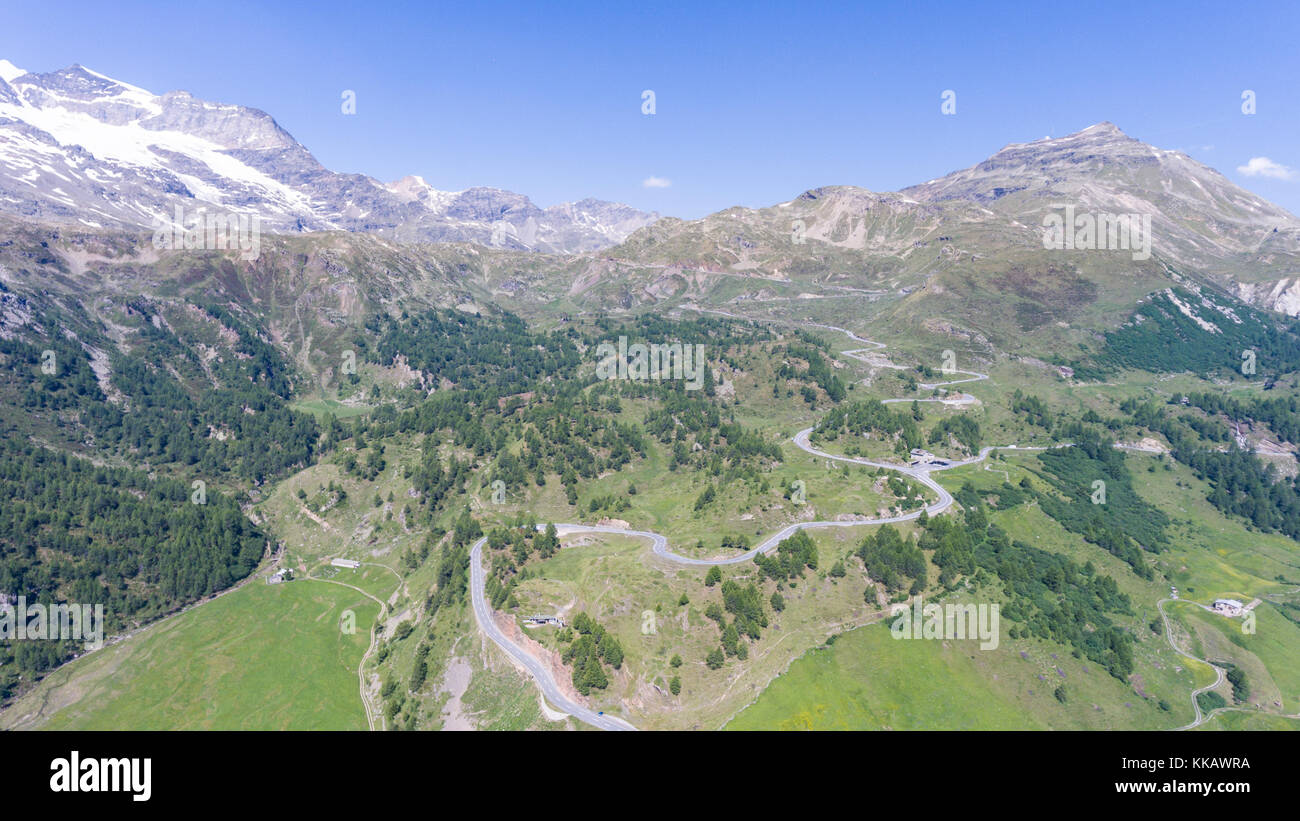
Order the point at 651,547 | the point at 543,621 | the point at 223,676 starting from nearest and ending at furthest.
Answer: the point at 543,621
the point at 223,676
the point at 651,547

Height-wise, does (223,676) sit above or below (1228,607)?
below

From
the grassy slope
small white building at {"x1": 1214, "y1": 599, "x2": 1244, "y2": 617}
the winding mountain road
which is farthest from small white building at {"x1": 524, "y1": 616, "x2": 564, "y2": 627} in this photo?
small white building at {"x1": 1214, "y1": 599, "x2": 1244, "y2": 617}

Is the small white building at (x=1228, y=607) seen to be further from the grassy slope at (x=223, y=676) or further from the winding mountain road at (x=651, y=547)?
the grassy slope at (x=223, y=676)

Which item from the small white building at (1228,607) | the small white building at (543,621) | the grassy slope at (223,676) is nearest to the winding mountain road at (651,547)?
the small white building at (543,621)

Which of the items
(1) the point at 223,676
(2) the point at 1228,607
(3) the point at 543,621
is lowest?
(1) the point at 223,676

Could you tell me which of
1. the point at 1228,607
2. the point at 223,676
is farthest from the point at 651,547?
the point at 1228,607

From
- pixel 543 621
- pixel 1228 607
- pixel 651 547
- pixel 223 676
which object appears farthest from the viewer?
pixel 651 547

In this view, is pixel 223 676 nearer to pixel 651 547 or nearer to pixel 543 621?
pixel 543 621

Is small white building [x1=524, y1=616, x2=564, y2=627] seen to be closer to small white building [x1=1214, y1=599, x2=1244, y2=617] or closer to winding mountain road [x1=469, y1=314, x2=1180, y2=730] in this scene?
winding mountain road [x1=469, y1=314, x2=1180, y2=730]
